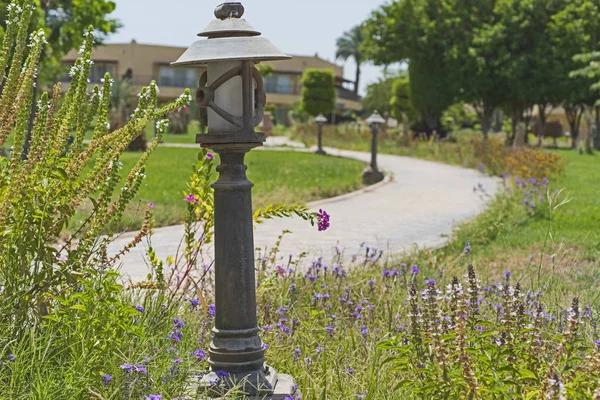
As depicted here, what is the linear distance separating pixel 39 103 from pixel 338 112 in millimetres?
69242

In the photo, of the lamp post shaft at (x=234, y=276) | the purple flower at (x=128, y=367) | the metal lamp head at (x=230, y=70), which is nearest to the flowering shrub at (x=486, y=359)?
the lamp post shaft at (x=234, y=276)

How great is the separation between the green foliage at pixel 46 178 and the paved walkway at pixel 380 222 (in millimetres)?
2898

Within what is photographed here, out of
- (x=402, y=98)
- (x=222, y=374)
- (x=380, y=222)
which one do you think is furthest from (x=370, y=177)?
(x=402, y=98)

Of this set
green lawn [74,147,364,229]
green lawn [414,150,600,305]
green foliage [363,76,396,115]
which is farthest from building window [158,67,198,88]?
green lawn [414,150,600,305]

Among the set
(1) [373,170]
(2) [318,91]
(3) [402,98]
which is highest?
(2) [318,91]

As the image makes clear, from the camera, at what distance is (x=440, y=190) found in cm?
1611

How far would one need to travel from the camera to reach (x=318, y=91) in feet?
166

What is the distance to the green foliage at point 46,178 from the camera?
3.67 metres

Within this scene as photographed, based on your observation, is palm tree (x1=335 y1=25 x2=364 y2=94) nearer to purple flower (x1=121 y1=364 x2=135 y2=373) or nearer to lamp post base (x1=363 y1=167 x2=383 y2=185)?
lamp post base (x1=363 y1=167 x2=383 y2=185)

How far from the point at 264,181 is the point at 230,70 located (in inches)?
490

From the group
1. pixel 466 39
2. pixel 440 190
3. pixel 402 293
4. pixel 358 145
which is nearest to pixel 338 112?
pixel 466 39

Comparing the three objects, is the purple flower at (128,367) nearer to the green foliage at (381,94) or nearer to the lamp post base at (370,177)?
the lamp post base at (370,177)

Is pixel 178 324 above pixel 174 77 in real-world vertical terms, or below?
below

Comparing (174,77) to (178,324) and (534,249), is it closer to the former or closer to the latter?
(534,249)
